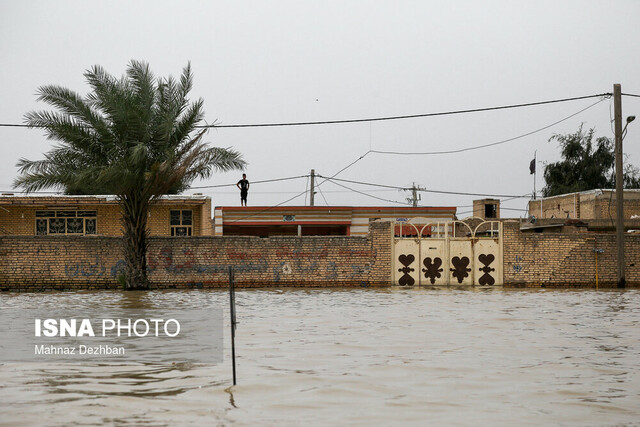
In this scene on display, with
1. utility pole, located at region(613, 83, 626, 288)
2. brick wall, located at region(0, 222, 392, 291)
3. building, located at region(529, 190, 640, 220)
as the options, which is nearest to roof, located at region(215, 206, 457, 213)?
building, located at region(529, 190, 640, 220)

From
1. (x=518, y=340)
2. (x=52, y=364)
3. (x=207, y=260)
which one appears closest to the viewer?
(x=52, y=364)

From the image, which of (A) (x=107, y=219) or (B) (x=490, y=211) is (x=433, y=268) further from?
(B) (x=490, y=211)

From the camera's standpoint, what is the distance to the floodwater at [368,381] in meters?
6.32

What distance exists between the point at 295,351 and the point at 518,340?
3434mm

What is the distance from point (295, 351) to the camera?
33.2 feet

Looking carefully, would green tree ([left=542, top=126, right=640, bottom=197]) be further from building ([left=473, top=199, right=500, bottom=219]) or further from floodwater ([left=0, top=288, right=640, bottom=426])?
floodwater ([left=0, top=288, right=640, bottom=426])

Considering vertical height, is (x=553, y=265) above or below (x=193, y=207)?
below

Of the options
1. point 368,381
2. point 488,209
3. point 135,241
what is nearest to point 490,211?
point 488,209

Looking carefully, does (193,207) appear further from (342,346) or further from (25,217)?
(342,346)

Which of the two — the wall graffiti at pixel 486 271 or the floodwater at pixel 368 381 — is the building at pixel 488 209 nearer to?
the wall graffiti at pixel 486 271

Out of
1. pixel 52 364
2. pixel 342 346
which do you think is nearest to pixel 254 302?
pixel 342 346

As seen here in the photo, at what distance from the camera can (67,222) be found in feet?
116

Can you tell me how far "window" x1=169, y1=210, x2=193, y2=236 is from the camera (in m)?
35.7

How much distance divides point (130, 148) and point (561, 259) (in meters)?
16.3
